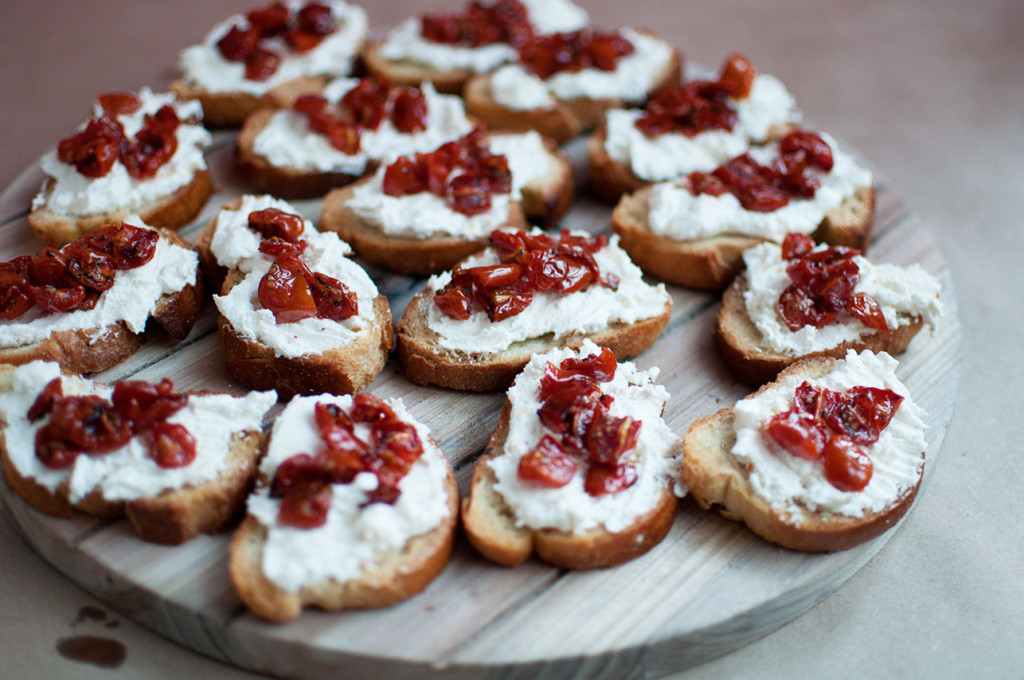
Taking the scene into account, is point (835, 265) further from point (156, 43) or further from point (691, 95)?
point (156, 43)

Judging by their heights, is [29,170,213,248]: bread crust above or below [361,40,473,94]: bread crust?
below

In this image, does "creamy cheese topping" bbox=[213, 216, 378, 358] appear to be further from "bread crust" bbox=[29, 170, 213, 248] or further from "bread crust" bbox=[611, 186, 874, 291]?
"bread crust" bbox=[611, 186, 874, 291]

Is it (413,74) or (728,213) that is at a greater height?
(413,74)

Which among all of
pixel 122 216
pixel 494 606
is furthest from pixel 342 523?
pixel 122 216

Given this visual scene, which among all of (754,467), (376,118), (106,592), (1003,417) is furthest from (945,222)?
(106,592)

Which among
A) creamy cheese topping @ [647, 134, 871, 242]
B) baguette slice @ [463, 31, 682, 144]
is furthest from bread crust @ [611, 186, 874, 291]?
baguette slice @ [463, 31, 682, 144]

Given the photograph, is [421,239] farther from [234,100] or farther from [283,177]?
[234,100]
